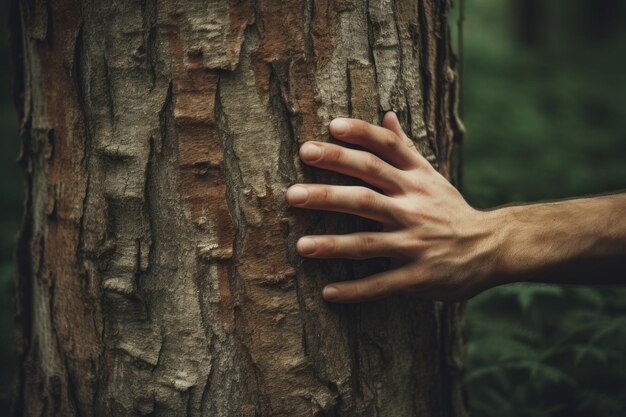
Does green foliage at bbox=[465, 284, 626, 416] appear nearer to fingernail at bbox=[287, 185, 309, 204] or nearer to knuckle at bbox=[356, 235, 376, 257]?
knuckle at bbox=[356, 235, 376, 257]

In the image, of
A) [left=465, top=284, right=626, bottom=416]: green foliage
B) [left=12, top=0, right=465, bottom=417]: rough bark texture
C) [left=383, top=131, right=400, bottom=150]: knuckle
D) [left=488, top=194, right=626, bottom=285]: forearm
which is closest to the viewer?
[left=12, top=0, right=465, bottom=417]: rough bark texture

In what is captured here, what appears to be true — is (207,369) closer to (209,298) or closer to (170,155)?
(209,298)

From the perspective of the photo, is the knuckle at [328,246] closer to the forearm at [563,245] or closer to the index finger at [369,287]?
the index finger at [369,287]

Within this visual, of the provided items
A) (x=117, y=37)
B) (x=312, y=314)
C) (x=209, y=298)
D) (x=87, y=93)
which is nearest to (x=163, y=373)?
(x=209, y=298)

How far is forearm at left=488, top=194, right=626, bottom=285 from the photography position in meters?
1.42

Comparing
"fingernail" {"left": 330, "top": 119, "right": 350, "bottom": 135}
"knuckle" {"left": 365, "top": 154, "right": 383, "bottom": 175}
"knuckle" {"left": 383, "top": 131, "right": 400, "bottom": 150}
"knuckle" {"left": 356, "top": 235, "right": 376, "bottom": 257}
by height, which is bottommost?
"knuckle" {"left": 356, "top": 235, "right": 376, "bottom": 257}

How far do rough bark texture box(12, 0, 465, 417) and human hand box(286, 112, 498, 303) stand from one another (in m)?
0.06

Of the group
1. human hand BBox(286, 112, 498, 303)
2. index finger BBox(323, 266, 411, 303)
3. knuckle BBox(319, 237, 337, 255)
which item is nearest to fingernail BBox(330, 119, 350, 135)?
human hand BBox(286, 112, 498, 303)

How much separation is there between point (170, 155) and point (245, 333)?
0.52 m

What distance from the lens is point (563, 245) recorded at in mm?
1430

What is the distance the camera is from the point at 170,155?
4.05ft

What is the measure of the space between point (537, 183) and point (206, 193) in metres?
3.75

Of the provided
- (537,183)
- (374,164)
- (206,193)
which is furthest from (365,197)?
(537,183)

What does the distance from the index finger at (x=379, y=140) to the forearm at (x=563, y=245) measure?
34cm
